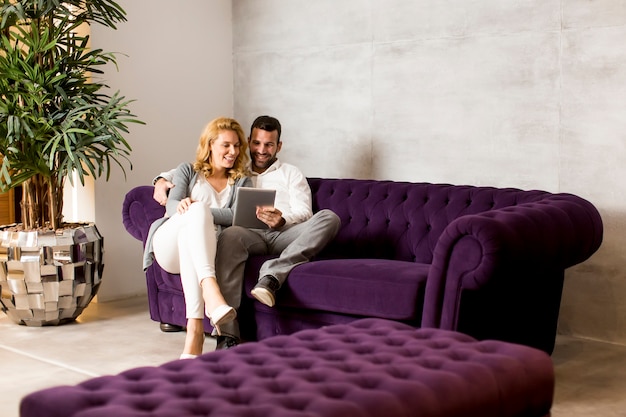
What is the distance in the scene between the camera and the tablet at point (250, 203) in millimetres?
4438

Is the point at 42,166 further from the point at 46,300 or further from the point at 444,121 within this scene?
the point at 444,121

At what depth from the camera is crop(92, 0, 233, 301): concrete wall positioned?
18.7ft

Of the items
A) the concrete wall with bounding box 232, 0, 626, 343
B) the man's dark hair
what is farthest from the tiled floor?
the man's dark hair

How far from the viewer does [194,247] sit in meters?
4.13

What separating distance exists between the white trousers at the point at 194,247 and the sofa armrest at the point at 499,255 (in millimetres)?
1098

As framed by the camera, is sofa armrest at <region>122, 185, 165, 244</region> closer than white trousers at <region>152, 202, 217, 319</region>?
No

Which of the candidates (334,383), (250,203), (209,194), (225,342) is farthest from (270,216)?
(334,383)

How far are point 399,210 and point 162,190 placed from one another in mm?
1281

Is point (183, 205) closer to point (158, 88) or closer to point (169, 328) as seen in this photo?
point (169, 328)

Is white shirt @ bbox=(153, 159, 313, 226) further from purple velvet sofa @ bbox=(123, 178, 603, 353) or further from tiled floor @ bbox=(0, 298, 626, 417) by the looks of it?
tiled floor @ bbox=(0, 298, 626, 417)

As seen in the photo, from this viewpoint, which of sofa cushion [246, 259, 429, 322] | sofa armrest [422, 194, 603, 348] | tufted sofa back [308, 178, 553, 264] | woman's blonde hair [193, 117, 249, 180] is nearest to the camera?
Answer: sofa armrest [422, 194, 603, 348]

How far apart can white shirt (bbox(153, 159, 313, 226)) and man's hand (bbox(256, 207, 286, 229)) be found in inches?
8.9

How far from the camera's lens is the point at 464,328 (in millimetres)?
3564

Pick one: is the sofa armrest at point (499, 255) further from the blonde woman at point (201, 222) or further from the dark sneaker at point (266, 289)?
the blonde woman at point (201, 222)
